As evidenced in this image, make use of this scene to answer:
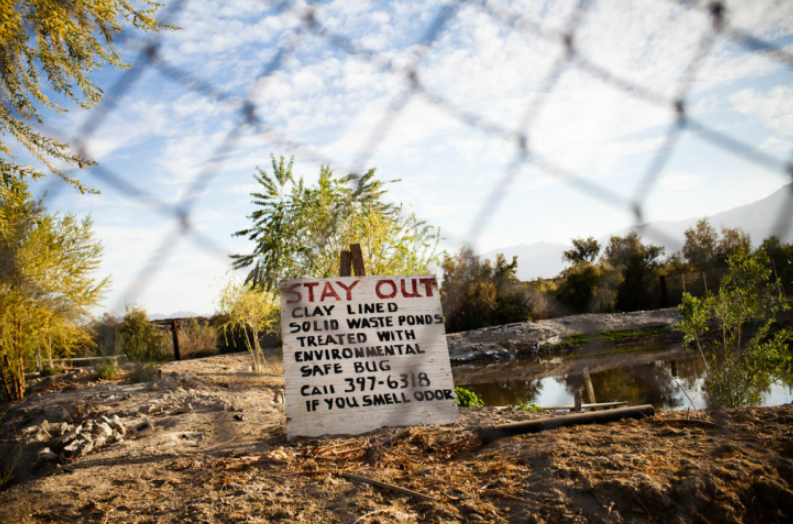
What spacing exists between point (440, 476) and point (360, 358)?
1441 mm

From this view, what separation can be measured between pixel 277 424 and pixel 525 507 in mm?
3341

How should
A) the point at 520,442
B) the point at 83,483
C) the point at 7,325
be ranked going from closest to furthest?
the point at 83,483 → the point at 520,442 → the point at 7,325

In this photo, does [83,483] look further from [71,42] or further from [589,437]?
[589,437]

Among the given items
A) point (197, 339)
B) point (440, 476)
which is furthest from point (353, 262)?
point (197, 339)

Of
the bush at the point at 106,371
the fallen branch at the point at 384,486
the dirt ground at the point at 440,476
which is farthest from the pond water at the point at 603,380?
the bush at the point at 106,371

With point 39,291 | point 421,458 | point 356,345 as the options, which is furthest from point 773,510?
point 39,291

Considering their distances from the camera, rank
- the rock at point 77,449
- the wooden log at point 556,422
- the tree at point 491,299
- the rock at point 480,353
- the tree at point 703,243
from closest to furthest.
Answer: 1. the wooden log at point 556,422
2. the rock at point 77,449
3. the tree at point 703,243
4. the rock at point 480,353
5. the tree at point 491,299

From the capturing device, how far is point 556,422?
357 centimetres

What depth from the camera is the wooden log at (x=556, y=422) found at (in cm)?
347

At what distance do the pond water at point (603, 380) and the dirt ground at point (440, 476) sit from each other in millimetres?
4971

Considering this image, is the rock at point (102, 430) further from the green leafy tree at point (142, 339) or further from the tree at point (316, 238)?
the green leafy tree at point (142, 339)

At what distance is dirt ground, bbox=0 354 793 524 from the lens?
2.24 m

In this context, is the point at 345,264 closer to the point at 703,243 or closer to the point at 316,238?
the point at 316,238

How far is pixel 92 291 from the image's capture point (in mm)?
10094
